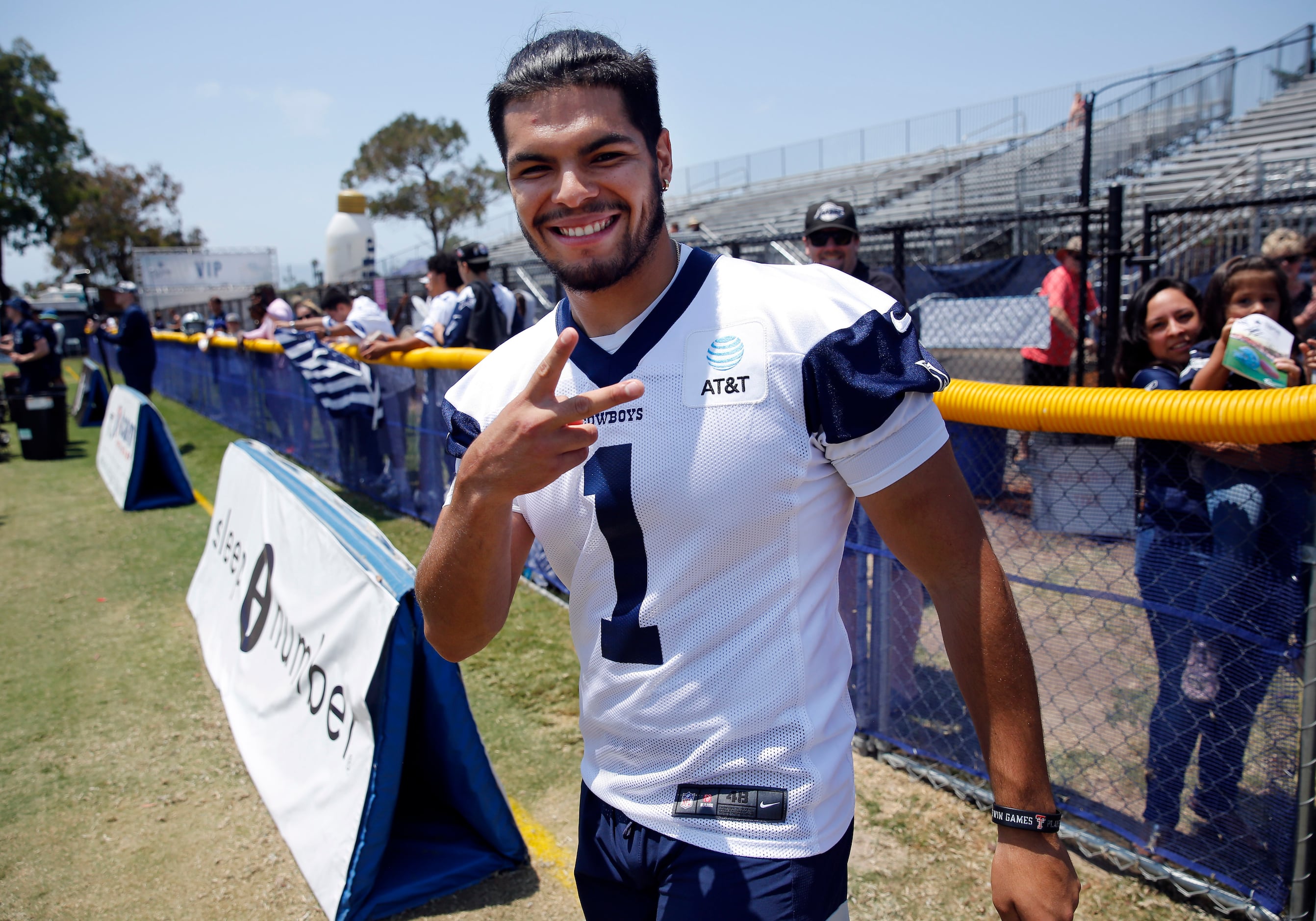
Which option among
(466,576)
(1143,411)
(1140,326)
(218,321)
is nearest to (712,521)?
(466,576)

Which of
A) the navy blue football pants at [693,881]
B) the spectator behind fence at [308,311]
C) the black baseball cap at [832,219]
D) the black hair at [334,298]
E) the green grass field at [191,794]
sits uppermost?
the black baseball cap at [832,219]

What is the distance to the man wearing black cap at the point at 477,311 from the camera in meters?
6.72

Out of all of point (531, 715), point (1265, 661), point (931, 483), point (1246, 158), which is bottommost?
point (531, 715)

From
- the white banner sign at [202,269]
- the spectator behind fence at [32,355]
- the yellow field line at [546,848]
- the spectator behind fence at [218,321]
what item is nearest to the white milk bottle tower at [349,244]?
the spectator behind fence at [218,321]

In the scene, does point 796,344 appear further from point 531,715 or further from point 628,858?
point 531,715

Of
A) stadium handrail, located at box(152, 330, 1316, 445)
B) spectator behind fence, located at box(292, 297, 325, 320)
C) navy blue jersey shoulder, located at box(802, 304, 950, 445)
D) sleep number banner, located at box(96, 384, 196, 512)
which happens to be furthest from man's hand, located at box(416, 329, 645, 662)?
spectator behind fence, located at box(292, 297, 325, 320)

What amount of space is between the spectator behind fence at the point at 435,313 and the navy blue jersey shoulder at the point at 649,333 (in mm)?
5383

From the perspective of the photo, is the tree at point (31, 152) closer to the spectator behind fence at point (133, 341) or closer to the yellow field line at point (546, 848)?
the spectator behind fence at point (133, 341)

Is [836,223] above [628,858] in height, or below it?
above

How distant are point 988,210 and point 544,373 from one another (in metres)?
20.3

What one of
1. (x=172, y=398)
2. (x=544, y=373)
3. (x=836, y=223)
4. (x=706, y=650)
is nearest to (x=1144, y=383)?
(x=836, y=223)

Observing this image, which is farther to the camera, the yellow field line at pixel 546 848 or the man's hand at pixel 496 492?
the yellow field line at pixel 546 848

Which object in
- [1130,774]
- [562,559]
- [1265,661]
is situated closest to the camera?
[562,559]

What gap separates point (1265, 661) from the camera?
7.88ft
